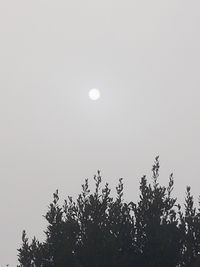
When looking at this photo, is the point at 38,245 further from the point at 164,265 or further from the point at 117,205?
the point at 164,265

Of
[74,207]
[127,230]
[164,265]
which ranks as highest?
[74,207]

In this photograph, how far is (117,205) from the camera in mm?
22922

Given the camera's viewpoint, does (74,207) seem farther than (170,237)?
Yes

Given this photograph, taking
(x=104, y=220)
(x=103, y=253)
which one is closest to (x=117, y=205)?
(x=104, y=220)

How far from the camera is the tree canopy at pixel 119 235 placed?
21578 millimetres

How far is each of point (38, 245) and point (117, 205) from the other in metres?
3.88

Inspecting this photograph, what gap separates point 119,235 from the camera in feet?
71.2

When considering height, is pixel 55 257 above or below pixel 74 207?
below

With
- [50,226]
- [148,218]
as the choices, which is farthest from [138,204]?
[50,226]

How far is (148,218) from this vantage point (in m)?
22.3

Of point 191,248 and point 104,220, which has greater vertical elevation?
point 104,220

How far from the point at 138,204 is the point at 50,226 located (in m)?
3.96

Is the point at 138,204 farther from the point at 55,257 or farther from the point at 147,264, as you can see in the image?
the point at 55,257

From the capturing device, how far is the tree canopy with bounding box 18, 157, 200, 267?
850 inches
